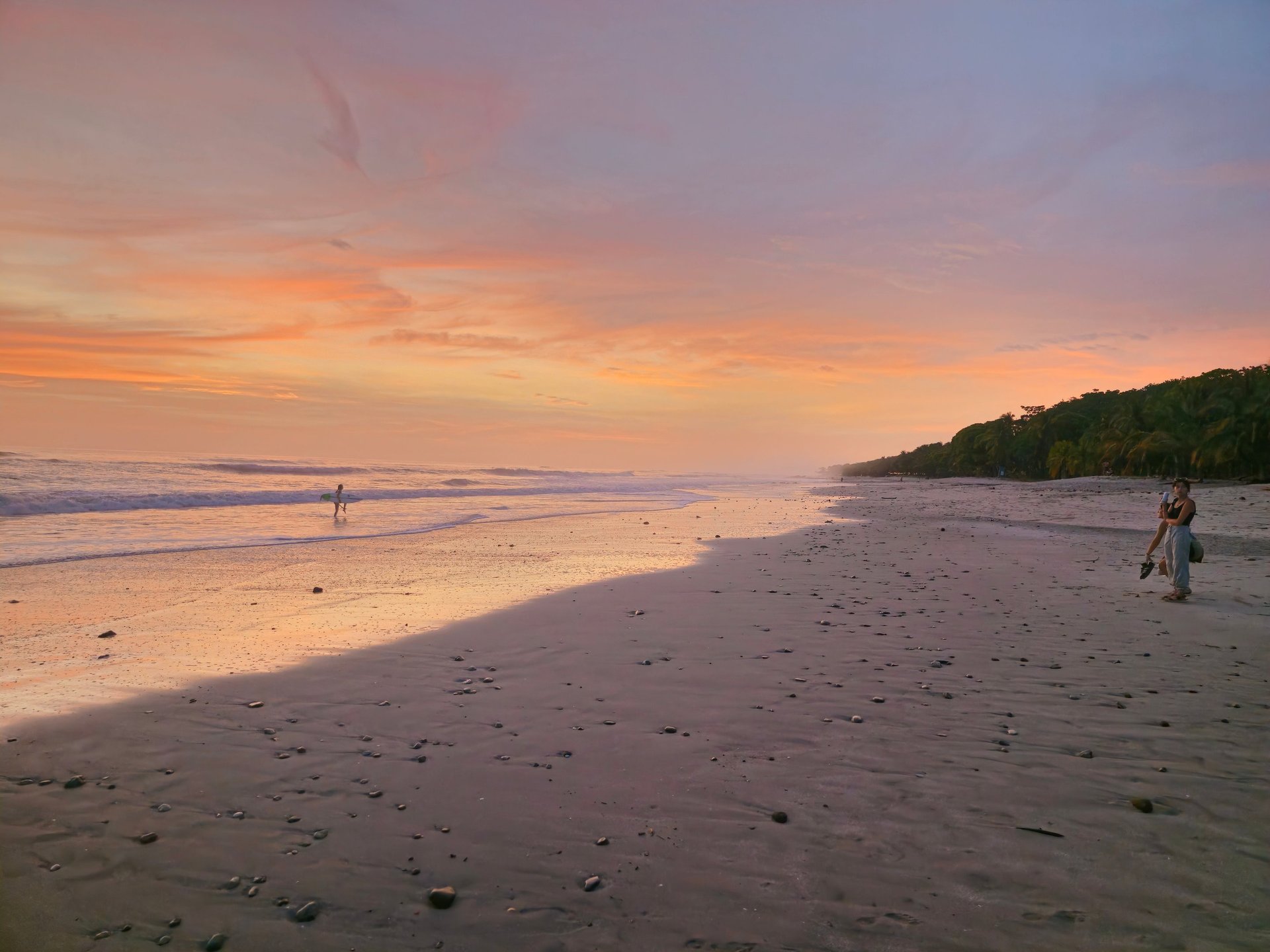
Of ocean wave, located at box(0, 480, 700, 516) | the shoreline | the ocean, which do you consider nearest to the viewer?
the shoreline

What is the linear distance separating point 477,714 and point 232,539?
63.7 feet

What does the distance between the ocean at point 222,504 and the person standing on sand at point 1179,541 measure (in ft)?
75.1

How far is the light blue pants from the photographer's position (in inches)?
528

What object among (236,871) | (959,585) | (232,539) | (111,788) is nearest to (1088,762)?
(236,871)

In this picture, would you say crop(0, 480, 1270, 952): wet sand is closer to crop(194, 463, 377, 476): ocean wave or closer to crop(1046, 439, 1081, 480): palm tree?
crop(194, 463, 377, 476): ocean wave

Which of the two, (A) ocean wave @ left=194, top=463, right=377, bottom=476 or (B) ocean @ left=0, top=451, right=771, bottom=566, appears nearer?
(B) ocean @ left=0, top=451, right=771, bottom=566

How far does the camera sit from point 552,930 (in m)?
3.99

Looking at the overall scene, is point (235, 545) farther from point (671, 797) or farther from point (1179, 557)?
point (1179, 557)

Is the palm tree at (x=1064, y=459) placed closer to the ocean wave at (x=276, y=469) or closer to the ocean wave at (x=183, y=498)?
the ocean wave at (x=183, y=498)

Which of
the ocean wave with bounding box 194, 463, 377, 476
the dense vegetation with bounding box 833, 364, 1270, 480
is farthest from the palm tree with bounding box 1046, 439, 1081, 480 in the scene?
the ocean wave with bounding box 194, 463, 377, 476

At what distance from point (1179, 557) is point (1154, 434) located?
221ft

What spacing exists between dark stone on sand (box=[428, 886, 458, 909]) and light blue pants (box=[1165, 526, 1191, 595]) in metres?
14.6

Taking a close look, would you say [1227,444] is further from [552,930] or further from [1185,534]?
[552,930]

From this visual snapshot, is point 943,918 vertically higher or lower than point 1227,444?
lower
